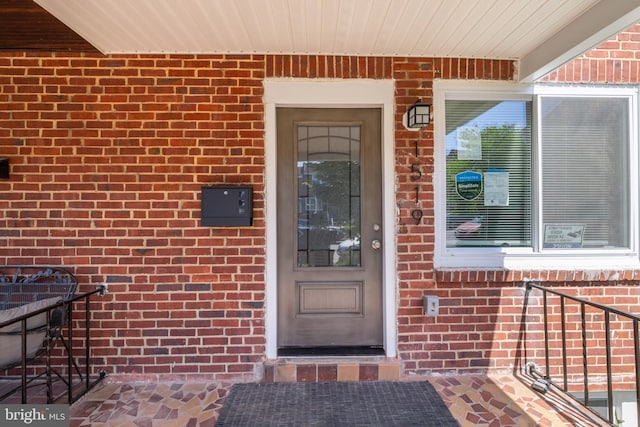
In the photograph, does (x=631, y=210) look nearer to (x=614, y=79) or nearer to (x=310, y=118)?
(x=614, y=79)

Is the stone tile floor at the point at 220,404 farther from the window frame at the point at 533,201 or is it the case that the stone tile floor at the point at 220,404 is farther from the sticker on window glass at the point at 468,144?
the sticker on window glass at the point at 468,144

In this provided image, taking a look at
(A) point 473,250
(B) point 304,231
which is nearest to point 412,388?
(A) point 473,250

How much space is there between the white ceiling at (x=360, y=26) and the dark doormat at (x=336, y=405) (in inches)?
108

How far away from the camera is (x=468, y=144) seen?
11.0 ft

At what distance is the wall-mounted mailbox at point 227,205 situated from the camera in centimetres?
306

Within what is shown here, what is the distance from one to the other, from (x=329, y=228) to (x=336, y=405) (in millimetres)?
1405

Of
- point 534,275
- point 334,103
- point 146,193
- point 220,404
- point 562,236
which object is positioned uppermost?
point 334,103

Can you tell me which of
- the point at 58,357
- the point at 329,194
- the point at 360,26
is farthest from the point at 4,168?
the point at 360,26

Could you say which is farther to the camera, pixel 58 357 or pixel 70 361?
pixel 58 357

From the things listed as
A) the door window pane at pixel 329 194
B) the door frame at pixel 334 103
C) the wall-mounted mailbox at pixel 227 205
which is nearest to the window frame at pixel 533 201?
the door frame at pixel 334 103

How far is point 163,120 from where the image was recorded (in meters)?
3.15

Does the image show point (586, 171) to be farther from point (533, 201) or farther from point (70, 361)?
point (70, 361)

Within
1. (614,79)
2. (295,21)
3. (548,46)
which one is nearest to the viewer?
(295,21)

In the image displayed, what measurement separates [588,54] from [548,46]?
738 mm
